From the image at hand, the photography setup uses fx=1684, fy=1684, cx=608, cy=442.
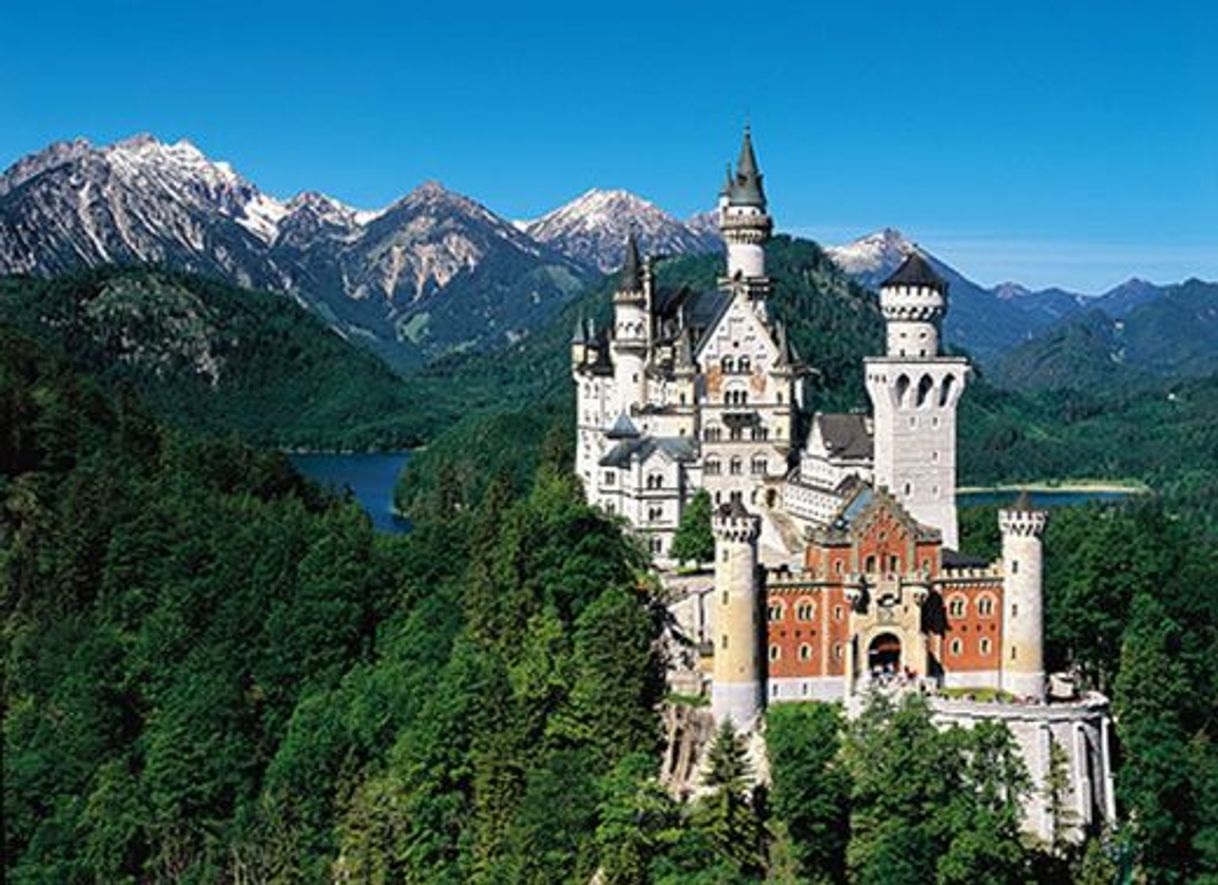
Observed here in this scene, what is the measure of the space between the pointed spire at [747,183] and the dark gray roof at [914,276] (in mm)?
19977

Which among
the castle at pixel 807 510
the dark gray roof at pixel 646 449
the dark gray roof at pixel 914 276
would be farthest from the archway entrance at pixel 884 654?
the dark gray roof at pixel 646 449

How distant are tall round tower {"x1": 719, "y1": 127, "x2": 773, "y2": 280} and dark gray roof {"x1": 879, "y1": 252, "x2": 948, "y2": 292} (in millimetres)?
18628

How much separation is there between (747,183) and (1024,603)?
37022 mm

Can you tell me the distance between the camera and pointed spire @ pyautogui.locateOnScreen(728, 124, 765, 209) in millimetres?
95569

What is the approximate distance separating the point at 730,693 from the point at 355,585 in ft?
94.7

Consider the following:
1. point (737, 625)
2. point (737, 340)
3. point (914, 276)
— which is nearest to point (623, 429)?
point (737, 340)

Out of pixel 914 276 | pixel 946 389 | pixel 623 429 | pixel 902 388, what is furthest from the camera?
pixel 623 429

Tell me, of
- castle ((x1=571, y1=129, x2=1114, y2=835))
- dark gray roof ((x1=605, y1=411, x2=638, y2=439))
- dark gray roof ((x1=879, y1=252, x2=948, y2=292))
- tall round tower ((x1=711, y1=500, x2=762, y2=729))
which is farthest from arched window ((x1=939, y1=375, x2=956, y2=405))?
dark gray roof ((x1=605, y1=411, x2=638, y2=439))

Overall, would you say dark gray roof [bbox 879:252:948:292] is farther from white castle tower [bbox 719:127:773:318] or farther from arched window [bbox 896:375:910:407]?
white castle tower [bbox 719:127:773:318]

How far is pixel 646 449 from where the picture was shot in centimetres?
8750

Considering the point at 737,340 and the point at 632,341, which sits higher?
the point at 632,341

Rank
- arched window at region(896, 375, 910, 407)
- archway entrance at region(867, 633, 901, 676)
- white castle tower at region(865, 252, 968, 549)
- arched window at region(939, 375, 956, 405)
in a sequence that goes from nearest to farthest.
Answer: archway entrance at region(867, 633, 901, 676), arched window at region(896, 375, 910, 407), white castle tower at region(865, 252, 968, 549), arched window at region(939, 375, 956, 405)

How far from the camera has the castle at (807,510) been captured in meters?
64.8

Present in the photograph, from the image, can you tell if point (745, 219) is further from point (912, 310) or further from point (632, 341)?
point (912, 310)
